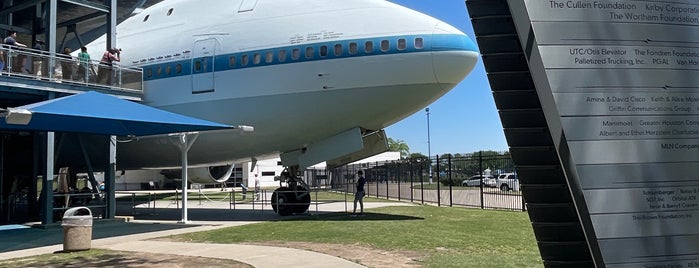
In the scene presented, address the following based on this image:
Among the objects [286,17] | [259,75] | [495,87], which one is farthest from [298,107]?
[495,87]

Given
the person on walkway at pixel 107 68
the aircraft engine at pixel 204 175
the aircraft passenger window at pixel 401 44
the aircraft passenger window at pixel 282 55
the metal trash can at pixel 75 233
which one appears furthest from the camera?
the aircraft engine at pixel 204 175

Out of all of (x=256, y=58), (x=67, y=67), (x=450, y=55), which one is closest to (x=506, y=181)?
(x=450, y=55)

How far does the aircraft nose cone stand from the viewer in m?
14.2

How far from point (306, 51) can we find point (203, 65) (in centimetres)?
360

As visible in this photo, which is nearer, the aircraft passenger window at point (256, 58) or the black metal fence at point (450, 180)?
the aircraft passenger window at point (256, 58)

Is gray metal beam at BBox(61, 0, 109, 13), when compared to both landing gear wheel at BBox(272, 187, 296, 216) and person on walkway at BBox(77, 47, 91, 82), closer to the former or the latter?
person on walkway at BBox(77, 47, 91, 82)

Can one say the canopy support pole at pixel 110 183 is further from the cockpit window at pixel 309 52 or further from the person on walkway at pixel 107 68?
the cockpit window at pixel 309 52

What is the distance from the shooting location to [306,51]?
15.5m

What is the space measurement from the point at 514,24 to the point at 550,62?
52 cm

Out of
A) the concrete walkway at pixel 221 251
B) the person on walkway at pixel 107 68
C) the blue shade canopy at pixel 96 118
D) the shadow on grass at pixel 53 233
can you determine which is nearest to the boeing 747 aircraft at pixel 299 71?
the person on walkway at pixel 107 68

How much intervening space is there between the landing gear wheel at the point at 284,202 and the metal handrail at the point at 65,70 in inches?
217

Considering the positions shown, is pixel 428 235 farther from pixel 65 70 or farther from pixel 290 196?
pixel 65 70

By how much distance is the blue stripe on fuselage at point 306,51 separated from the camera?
14.3 meters

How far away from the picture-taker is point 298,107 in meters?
15.8
